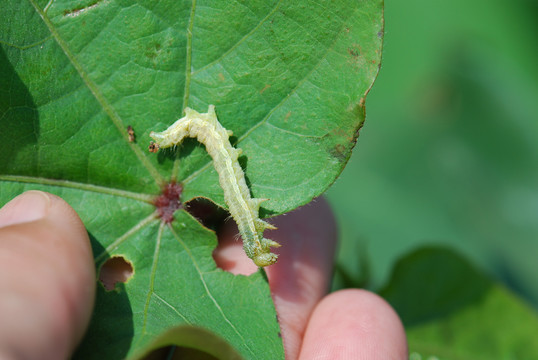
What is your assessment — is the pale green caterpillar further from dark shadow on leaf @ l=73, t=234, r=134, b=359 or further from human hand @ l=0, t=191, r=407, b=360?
dark shadow on leaf @ l=73, t=234, r=134, b=359

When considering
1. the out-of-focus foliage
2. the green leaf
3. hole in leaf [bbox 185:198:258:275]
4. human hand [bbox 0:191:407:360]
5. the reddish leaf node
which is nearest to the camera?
human hand [bbox 0:191:407:360]

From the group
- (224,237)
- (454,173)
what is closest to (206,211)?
(224,237)

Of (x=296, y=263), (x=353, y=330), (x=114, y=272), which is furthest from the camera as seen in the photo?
(x=296, y=263)

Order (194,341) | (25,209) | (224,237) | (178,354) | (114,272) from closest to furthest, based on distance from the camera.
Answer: (194,341), (25,209), (114,272), (178,354), (224,237)

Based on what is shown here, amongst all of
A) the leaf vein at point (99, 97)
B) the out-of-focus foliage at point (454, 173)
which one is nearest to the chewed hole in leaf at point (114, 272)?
the leaf vein at point (99, 97)

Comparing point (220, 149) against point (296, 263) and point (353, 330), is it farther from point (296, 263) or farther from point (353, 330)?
point (353, 330)

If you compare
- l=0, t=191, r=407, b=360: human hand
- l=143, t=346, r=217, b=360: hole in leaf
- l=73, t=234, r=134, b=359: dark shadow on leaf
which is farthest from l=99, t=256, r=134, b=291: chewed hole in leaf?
l=143, t=346, r=217, b=360: hole in leaf

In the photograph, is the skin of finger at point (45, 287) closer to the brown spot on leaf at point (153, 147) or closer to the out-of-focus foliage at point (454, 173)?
the brown spot on leaf at point (153, 147)

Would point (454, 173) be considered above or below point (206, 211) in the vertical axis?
below
